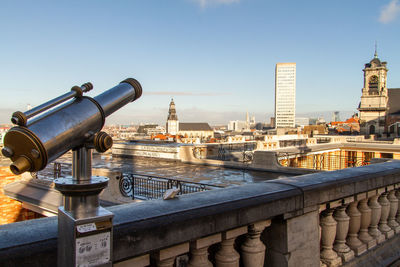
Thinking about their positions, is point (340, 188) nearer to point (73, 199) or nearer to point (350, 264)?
point (350, 264)

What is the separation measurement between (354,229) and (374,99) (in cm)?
10321

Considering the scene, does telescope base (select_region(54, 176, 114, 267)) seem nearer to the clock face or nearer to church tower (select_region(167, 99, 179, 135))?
the clock face

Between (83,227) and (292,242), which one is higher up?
(83,227)

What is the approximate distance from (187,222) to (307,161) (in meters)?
30.1

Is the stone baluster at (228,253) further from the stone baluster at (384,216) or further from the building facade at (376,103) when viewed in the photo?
the building facade at (376,103)

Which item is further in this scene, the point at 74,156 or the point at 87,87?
the point at 87,87

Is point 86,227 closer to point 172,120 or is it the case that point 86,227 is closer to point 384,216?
point 384,216

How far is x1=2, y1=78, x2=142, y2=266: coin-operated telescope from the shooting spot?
1.49 meters

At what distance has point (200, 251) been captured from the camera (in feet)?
7.75

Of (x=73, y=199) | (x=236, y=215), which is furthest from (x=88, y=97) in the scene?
(x=236, y=215)

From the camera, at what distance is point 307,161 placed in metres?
30.3

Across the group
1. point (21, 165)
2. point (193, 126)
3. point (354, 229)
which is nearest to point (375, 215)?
point (354, 229)

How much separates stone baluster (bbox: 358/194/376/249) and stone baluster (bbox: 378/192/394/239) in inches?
16.5

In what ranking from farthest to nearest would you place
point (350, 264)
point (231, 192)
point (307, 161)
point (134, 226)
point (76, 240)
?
point (307, 161) < point (350, 264) < point (231, 192) < point (134, 226) < point (76, 240)
